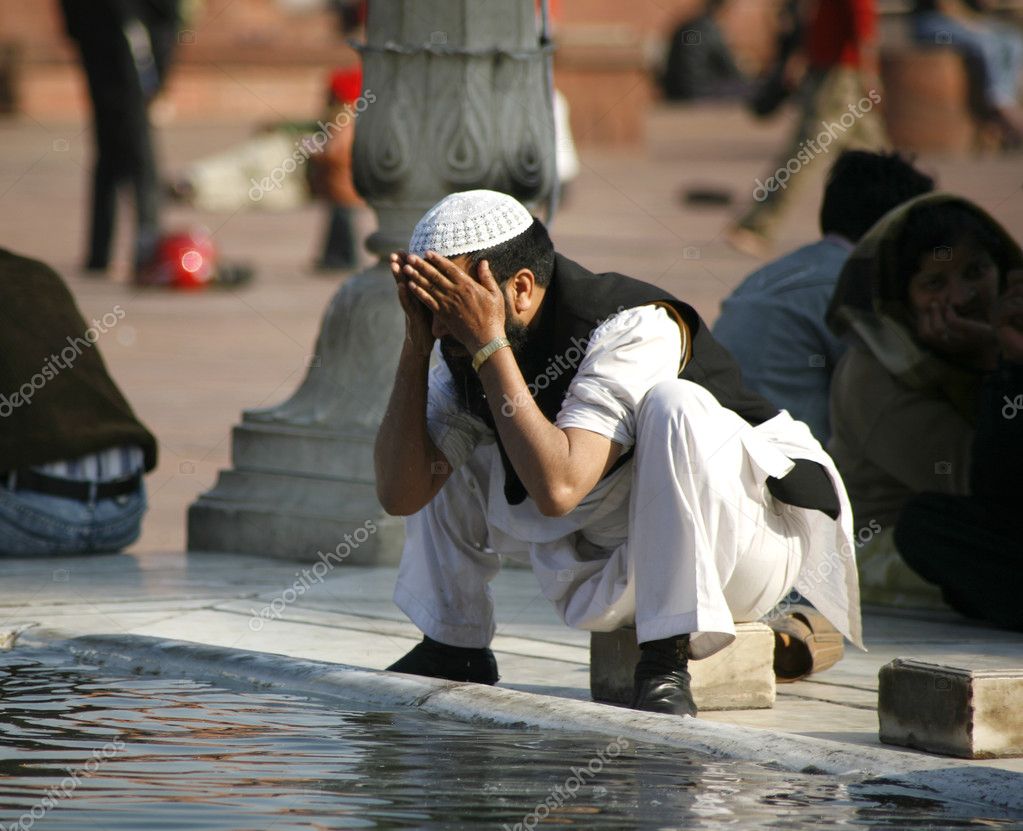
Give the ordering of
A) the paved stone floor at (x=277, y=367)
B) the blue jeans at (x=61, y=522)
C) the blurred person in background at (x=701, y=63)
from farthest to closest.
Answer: the blurred person in background at (x=701, y=63)
the blue jeans at (x=61, y=522)
the paved stone floor at (x=277, y=367)

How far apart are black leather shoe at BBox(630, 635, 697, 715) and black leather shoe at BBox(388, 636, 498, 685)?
1.51 ft

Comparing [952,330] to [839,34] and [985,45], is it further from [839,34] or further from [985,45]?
[985,45]

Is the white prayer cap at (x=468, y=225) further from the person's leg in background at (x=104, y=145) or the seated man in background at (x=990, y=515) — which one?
the person's leg in background at (x=104, y=145)

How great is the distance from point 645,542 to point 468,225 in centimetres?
71

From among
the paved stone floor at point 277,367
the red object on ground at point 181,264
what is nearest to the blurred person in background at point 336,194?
the paved stone floor at point 277,367

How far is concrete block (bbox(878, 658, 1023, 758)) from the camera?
146 inches

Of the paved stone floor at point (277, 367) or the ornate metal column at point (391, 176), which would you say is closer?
the paved stone floor at point (277, 367)

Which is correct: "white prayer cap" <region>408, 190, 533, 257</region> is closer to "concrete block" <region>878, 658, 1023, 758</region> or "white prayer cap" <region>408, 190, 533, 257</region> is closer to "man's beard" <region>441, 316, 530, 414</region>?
"man's beard" <region>441, 316, 530, 414</region>

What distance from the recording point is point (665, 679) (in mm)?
4043

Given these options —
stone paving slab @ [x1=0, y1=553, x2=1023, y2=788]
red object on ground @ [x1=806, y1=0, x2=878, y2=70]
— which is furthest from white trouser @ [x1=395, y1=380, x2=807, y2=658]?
red object on ground @ [x1=806, y1=0, x2=878, y2=70]

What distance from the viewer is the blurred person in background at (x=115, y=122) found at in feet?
42.4

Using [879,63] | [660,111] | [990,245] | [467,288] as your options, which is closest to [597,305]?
[467,288]

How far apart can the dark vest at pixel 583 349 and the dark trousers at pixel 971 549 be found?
1139 millimetres

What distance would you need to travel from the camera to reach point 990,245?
538 cm
